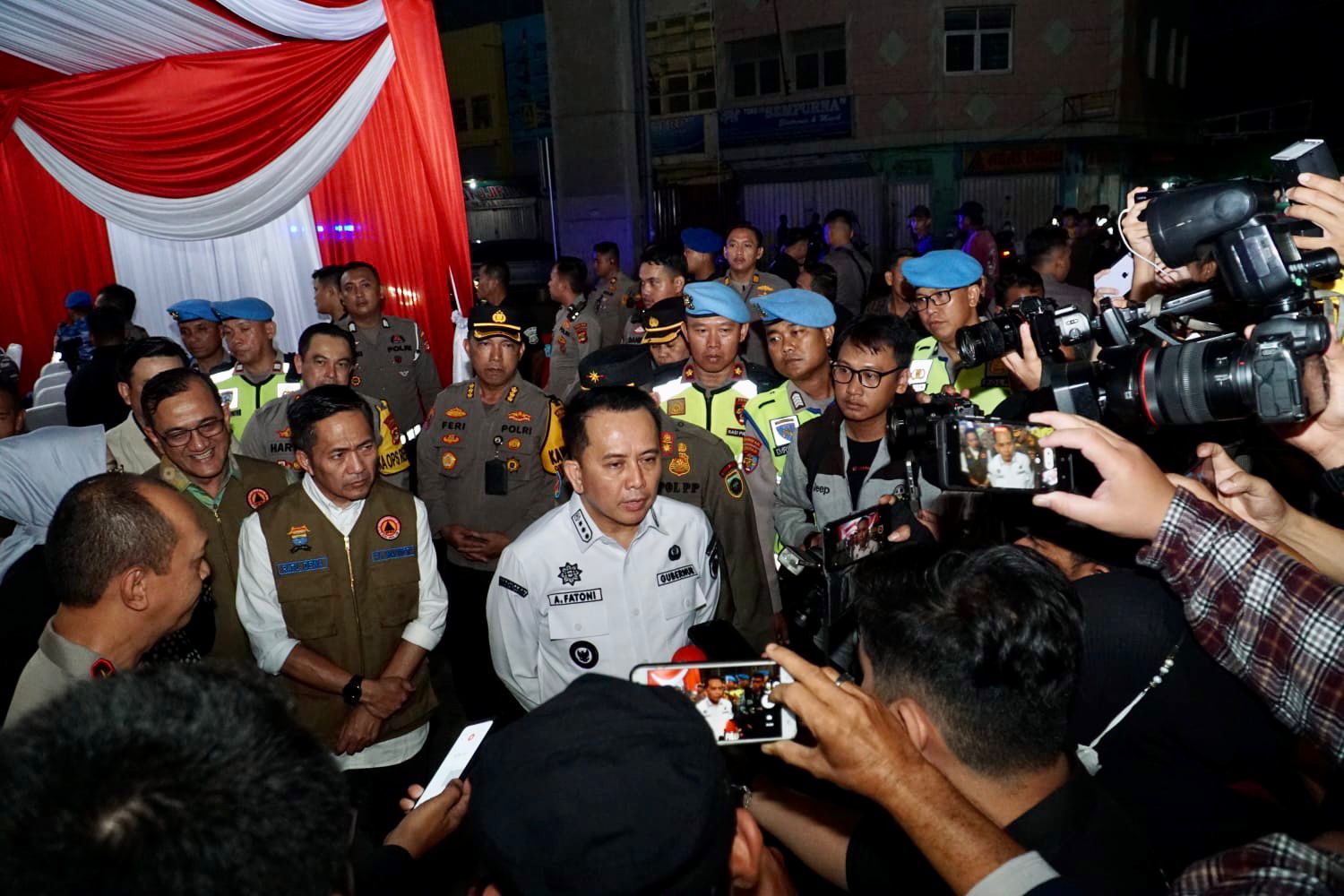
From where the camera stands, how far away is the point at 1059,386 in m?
1.98

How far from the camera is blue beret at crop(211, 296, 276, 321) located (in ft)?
16.5

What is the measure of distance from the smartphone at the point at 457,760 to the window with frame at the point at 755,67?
849 inches

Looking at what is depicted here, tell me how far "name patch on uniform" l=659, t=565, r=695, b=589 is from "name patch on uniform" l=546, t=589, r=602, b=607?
209 mm

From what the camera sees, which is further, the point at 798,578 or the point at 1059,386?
the point at 798,578

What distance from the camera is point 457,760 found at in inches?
77.3

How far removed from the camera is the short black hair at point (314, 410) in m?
2.99

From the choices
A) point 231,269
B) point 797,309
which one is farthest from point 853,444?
point 231,269

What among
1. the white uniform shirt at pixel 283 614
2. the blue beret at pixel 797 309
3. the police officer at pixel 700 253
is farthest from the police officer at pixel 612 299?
the white uniform shirt at pixel 283 614

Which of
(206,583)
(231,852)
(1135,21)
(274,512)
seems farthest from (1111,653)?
(1135,21)

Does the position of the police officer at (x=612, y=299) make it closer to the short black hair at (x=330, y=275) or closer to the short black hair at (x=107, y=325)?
the short black hair at (x=330, y=275)

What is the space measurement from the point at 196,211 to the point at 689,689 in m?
6.34

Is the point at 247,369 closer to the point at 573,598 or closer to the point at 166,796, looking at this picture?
the point at 573,598

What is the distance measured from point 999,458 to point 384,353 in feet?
16.4

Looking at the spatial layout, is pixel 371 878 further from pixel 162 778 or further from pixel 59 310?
pixel 59 310
